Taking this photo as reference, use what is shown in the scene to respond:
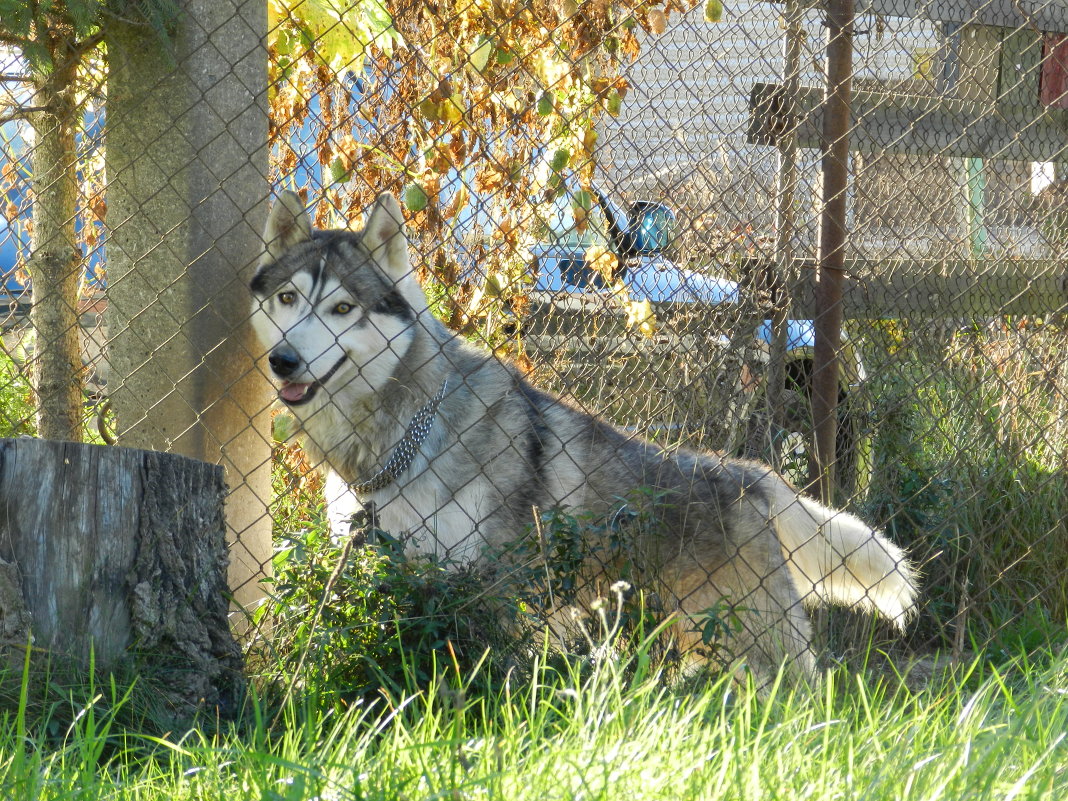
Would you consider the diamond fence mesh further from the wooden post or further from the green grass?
the green grass

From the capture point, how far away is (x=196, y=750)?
6.81ft

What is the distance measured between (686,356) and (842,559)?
4.89 ft

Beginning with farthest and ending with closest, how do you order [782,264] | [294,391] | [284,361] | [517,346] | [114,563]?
[517,346]
[782,264]
[294,391]
[284,361]
[114,563]

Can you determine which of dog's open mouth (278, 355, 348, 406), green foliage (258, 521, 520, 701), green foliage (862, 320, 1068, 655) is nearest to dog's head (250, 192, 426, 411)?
dog's open mouth (278, 355, 348, 406)

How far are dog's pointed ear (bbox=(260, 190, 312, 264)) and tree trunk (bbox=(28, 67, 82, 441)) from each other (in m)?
0.71

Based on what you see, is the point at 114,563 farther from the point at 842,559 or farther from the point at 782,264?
the point at 782,264

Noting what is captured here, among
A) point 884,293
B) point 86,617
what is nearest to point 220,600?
point 86,617

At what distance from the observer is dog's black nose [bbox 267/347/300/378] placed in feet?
11.4

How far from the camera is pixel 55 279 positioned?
371 cm

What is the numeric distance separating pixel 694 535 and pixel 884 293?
189 centimetres

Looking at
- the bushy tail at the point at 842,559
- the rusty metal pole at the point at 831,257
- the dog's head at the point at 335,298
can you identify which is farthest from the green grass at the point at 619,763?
the rusty metal pole at the point at 831,257

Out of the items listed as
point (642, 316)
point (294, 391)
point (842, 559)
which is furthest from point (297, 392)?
point (842, 559)

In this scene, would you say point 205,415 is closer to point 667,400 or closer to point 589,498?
point 589,498

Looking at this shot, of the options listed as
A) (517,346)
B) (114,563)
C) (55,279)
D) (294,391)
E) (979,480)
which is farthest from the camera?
(517,346)
